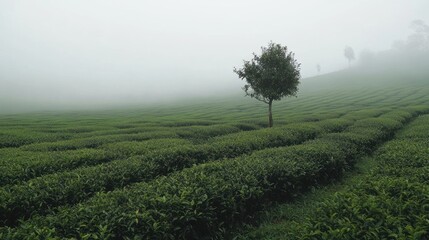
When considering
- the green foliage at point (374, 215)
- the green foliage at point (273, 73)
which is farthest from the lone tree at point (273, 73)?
the green foliage at point (374, 215)

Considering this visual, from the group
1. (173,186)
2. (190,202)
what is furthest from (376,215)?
(173,186)

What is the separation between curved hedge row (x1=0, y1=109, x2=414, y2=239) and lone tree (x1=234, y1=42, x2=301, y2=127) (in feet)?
58.2

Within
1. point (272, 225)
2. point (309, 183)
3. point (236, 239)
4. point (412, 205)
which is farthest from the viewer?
point (309, 183)

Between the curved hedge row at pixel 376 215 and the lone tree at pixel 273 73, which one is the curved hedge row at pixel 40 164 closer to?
the curved hedge row at pixel 376 215

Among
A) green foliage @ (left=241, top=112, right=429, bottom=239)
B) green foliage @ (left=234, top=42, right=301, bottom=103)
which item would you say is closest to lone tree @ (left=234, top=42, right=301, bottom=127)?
green foliage @ (left=234, top=42, right=301, bottom=103)

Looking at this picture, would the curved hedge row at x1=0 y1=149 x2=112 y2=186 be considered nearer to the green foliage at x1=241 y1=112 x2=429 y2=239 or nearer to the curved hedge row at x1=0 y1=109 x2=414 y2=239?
the curved hedge row at x1=0 y1=109 x2=414 y2=239

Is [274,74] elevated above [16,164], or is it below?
above

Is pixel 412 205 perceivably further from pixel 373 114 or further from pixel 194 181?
pixel 373 114

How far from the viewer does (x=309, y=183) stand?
1366 centimetres

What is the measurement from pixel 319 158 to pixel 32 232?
12907 mm

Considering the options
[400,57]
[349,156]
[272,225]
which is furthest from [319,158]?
[400,57]

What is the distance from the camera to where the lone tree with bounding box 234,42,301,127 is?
103 ft

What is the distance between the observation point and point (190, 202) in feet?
27.6

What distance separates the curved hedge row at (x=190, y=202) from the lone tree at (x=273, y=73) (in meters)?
17.8
